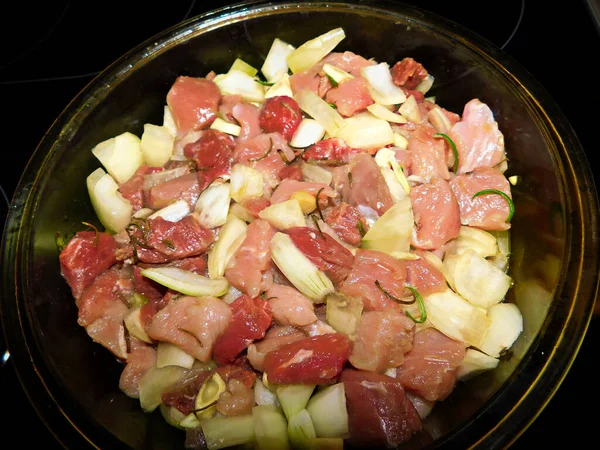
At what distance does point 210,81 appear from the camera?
2365 millimetres

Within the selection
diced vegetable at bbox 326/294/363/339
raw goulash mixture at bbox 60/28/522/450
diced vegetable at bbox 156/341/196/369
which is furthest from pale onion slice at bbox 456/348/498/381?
diced vegetable at bbox 156/341/196/369

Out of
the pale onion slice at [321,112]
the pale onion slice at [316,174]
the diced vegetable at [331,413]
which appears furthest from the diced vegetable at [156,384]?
the pale onion slice at [321,112]

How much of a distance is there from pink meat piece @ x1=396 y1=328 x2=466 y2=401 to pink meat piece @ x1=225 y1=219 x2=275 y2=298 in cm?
63

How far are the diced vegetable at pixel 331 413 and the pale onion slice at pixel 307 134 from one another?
112 cm

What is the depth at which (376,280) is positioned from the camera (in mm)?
1780

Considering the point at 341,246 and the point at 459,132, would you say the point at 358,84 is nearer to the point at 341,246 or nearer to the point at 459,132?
the point at 459,132

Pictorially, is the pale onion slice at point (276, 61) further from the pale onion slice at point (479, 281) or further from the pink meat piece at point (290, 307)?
the pale onion slice at point (479, 281)

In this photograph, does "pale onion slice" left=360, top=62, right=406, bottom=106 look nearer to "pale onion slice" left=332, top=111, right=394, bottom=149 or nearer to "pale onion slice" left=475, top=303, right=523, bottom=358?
"pale onion slice" left=332, top=111, right=394, bottom=149

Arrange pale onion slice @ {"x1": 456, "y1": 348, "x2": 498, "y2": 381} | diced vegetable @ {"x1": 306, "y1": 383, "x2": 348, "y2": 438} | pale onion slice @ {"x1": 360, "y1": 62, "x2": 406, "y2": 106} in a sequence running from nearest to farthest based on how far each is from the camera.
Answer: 1. diced vegetable @ {"x1": 306, "y1": 383, "x2": 348, "y2": 438}
2. pale onion slice @ {"x1": 456, "y1": 348, "x2": 498, "y2": 381}
3. pale onion slice @ {"x1": 360, "y1": 62, "x2": 406, "y2": 106}

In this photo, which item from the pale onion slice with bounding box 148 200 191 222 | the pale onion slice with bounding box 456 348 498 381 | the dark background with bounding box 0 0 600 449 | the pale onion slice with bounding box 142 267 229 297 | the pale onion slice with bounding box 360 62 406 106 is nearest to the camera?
the pale onion slice with bounding box 456 348 498 381

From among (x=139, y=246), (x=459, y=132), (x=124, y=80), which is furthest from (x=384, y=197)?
(x=124, y=80)

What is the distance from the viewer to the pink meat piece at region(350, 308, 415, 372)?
1.65 m

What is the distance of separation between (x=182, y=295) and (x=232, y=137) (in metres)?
0.86

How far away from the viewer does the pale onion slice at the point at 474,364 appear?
1.69m
